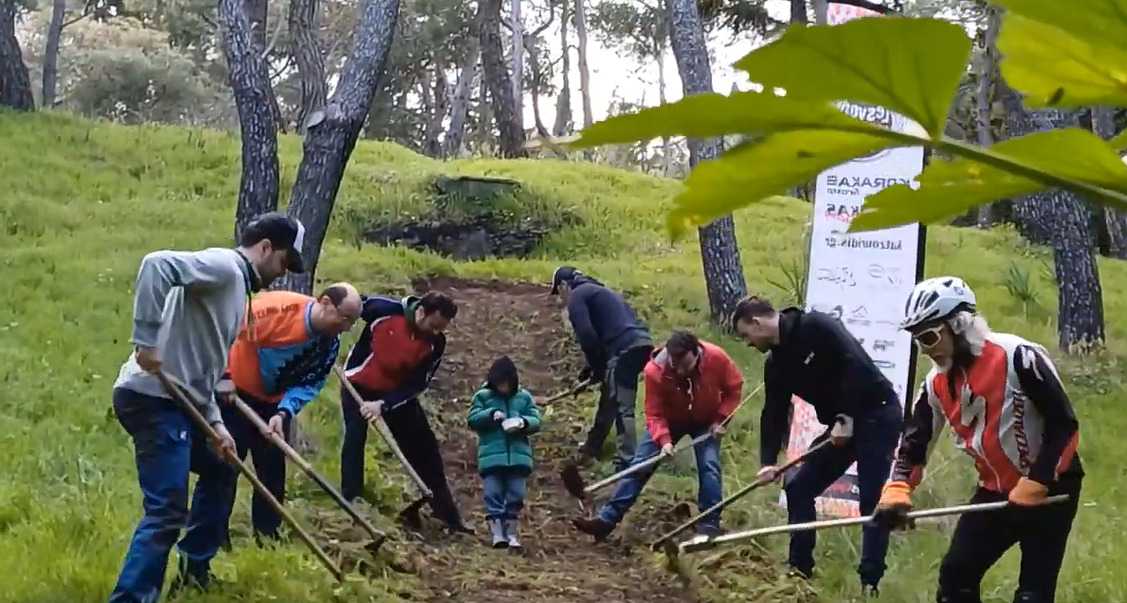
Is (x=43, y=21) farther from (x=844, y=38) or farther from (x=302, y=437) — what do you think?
(x=844, y=38)

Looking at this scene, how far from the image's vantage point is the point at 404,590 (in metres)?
5.85

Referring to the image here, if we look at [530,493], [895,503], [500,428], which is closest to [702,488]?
[500,428]

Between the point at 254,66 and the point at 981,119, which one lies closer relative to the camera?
the point at 254,66

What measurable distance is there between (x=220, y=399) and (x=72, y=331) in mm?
4197

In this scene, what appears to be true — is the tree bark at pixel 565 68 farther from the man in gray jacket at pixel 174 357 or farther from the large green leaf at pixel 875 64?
the large green leaf at pixel 875 64

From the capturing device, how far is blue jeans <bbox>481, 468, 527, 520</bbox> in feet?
23.5

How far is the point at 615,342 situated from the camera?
8367 millimetres

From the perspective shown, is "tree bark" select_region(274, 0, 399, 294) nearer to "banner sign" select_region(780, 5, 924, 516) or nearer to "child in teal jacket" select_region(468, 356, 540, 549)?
"child in teal jacket" select_region(468, 356, 540, 549)

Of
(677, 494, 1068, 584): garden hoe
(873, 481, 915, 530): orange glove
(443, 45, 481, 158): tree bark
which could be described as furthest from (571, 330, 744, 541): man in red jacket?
(443, 45, 481, 158): tree bark

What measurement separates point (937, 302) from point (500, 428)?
351 centimetres

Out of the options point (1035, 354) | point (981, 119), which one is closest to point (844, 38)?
point (1035, 354)

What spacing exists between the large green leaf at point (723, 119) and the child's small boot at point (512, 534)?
22.0 feet

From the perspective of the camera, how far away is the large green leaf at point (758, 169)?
543 mm

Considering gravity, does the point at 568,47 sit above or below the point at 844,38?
above
